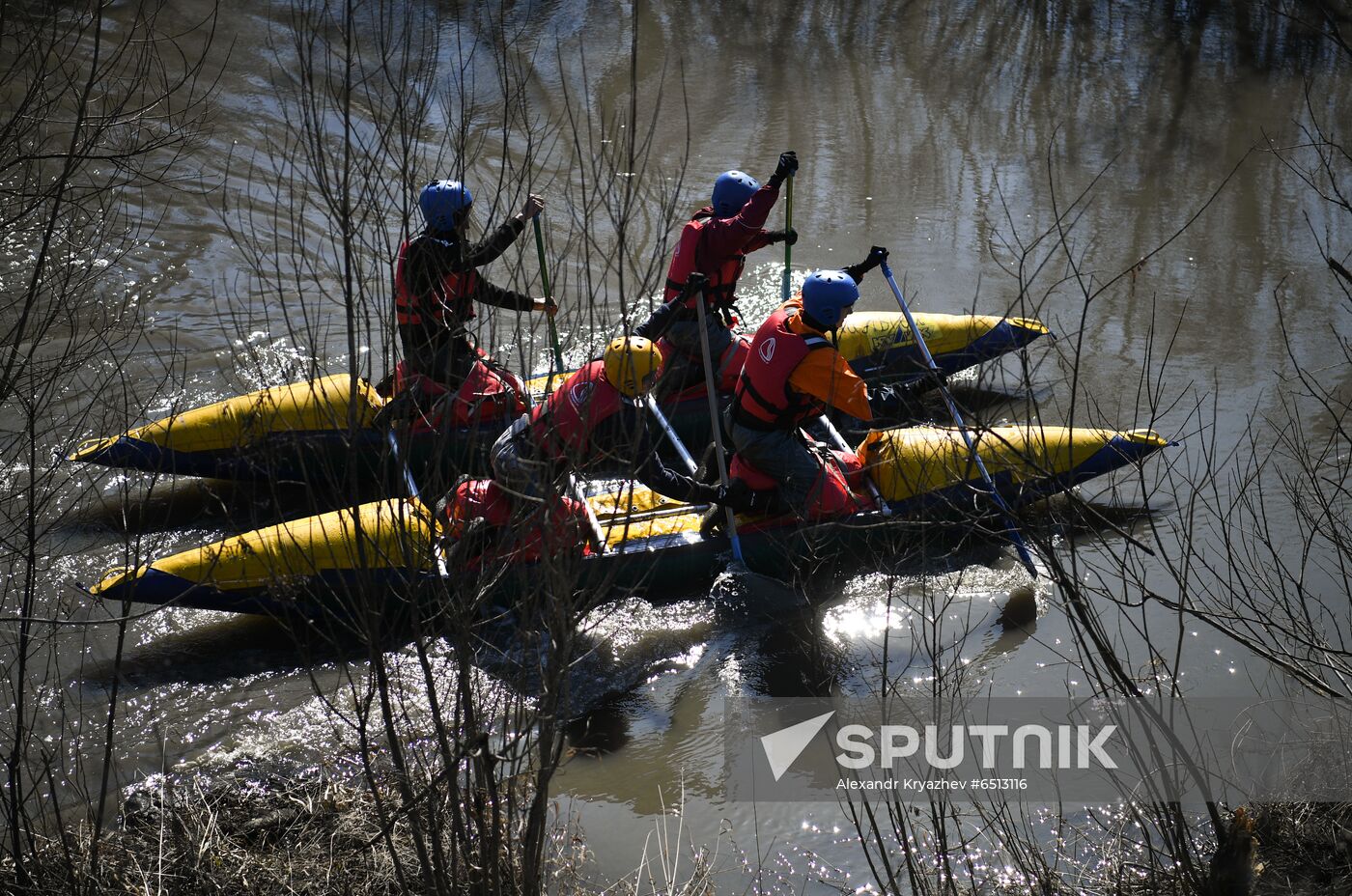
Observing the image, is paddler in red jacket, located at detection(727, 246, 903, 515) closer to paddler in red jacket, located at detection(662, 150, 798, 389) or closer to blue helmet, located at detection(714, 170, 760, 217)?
paddler in red jacket, located at detection(662, 150, 798, 389)

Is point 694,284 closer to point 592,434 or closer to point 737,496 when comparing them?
point 737,496

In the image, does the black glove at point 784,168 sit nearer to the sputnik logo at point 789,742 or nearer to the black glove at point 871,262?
the black glove at point 871,262

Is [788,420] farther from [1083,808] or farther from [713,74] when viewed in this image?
[713,74]

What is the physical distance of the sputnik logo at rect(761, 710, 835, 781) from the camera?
5672 millimetres

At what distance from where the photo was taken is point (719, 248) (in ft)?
25.1

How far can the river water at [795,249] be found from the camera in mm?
5293

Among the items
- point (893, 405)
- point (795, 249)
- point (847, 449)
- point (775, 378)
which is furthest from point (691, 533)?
point (795, 249)

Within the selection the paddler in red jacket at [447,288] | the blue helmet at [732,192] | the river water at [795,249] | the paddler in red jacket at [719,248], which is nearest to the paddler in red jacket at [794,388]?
the river water at [795,249]

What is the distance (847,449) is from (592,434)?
380 cm

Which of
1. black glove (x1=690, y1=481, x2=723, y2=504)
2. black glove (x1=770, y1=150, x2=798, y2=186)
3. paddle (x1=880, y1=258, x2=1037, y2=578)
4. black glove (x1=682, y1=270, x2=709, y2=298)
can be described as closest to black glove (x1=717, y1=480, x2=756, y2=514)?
black glove (x1=690, y1=481, x2=723, y2=504)

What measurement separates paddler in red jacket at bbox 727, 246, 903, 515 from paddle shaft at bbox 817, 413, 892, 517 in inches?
15.5

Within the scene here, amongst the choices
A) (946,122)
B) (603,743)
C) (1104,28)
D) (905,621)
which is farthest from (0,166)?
→ (1104,28)

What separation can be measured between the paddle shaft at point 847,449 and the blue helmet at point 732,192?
1.65 meters

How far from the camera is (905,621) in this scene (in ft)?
21.4
